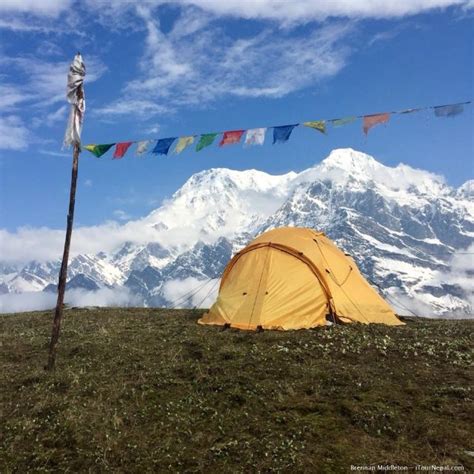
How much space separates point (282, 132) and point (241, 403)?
14.4 metres

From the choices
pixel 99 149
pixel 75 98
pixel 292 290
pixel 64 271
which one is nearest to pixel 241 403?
pixel 64 271

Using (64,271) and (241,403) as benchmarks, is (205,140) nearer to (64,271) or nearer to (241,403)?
(64,271)

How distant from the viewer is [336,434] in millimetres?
11562

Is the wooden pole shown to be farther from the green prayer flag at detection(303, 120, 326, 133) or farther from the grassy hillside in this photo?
the green prayer flag at detection(303, 120, 326, 133)

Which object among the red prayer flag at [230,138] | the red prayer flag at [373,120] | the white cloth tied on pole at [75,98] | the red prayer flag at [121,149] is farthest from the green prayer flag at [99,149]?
the red prayer flag at [373,120]

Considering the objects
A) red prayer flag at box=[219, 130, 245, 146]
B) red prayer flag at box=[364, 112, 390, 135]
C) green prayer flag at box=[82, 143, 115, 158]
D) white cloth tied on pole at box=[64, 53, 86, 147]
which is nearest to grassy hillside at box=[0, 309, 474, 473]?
white cloth tied on pole at box=[64, 53, 86, 147]

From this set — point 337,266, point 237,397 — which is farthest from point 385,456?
point 337,266

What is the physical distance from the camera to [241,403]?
1323 centimetres

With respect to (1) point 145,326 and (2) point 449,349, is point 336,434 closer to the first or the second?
(2) point 449,349

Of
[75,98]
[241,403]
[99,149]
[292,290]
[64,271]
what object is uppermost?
[75,98]

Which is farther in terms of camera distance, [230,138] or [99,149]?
[230,138]

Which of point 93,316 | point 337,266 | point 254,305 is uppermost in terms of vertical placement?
point 337,266

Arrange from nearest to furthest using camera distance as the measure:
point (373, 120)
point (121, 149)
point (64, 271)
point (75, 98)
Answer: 1. point (64, 271)
2. point (75, 98)
3. point (373, 120)
4. point (121, 149)

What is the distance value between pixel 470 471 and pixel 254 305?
1270cm
